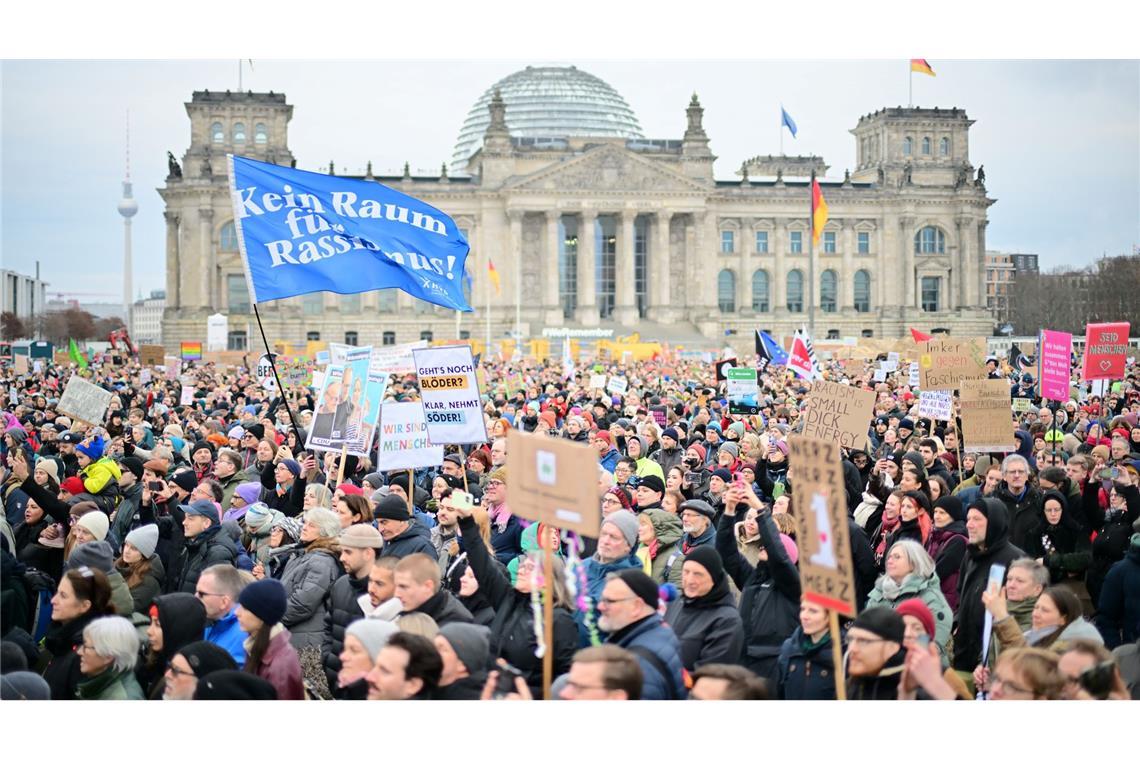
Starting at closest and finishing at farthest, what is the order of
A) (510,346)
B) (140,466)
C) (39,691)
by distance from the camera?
(39,691) < (140,466) < (510,346)

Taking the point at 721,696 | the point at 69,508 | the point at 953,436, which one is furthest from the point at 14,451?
the point at 953,436

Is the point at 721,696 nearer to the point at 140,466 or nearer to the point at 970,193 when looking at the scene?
the point at 140,466

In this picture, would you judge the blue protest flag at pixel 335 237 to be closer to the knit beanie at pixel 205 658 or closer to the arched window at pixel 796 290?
the knit beanie at pixel 205 658

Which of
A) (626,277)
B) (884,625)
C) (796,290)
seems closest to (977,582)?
(884,625)

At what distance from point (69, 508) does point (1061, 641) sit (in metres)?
7.24

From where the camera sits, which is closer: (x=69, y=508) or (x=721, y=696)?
(x=721, y=696)

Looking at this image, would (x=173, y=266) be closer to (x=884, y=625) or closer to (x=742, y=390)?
(x=742, y=390)

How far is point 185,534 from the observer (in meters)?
9.04

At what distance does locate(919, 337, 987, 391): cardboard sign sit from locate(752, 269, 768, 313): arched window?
209 feet

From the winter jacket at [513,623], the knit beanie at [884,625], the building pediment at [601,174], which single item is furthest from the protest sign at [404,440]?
the building pediment at [601,174]

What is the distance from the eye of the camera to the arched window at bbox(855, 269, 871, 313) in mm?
83375

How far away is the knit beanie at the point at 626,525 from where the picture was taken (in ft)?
24.6

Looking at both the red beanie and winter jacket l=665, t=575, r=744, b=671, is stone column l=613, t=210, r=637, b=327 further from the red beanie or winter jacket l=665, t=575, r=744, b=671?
the red beanie

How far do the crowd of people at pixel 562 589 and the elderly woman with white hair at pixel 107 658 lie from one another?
11 mm
